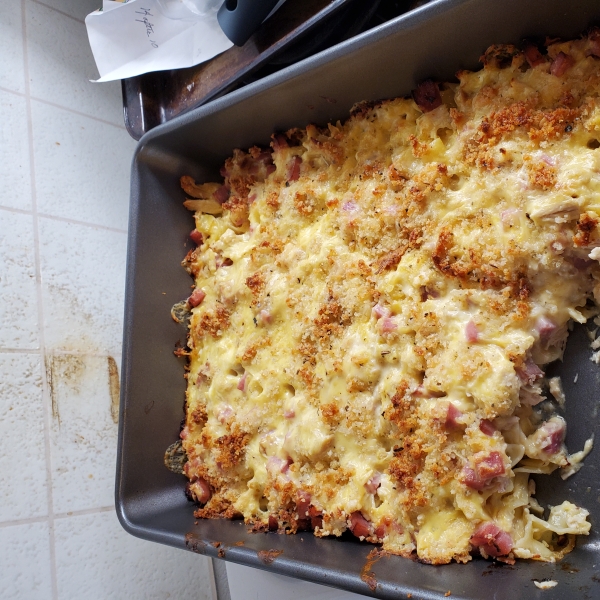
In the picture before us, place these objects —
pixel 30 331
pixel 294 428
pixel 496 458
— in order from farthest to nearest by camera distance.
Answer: pixel 30 331, pixel 294 428, pixel 496 458

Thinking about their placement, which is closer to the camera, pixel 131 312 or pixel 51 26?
pixel 131 312

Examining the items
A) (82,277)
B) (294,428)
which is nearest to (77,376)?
(82,277)

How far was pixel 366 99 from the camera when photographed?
1.39 m

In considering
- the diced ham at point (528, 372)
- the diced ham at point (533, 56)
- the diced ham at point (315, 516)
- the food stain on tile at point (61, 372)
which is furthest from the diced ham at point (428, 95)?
the food stain on tile at point (61, 372)

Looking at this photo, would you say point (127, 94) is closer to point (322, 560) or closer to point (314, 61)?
point (314, 61)

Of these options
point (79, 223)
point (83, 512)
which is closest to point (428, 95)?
point (79, 223)

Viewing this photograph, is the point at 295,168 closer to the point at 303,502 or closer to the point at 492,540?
the point at 303,502

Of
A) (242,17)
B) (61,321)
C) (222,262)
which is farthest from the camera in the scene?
(61,321)

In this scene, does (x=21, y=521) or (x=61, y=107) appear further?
(x=61, y=107)

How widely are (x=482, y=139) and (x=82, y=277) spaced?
4.64ft

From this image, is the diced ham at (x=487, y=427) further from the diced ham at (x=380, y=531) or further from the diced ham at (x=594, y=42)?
the diced ham at (x=594, y=42)

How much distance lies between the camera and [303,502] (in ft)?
4.37

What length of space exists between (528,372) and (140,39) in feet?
4.91

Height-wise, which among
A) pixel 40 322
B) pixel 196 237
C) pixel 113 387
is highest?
pixel 196 237
